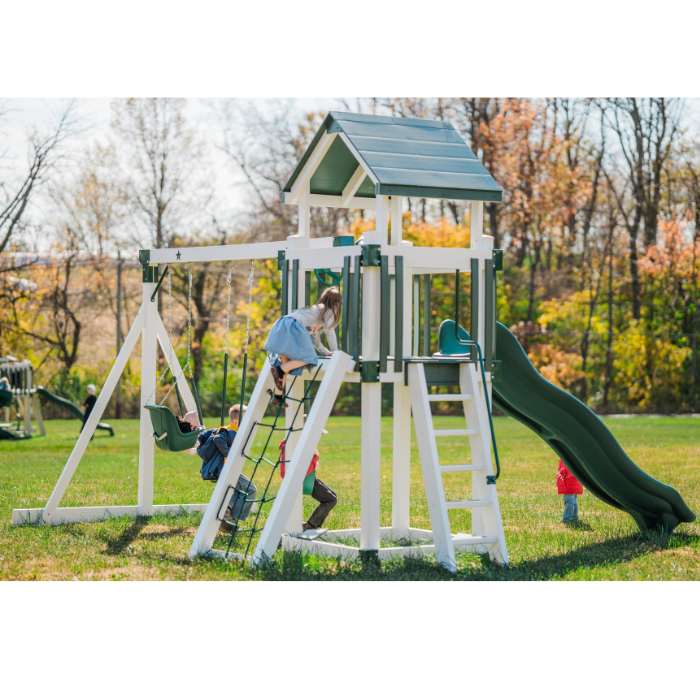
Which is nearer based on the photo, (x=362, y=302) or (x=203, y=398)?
(x=362, y=302)

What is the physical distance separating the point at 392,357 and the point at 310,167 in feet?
6.35

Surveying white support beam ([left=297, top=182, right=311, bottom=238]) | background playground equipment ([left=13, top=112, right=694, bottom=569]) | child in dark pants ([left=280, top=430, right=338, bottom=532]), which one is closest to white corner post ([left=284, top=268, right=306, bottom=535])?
background playground equipment ([left=13, top=112, right=694, bottom=569])

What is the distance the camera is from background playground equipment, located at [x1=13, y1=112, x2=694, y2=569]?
668cm

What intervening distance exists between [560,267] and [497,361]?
23.9m

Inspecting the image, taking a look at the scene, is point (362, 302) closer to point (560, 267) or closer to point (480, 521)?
point (480, 521)

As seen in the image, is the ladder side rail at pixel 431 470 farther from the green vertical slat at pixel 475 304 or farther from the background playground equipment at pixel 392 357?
the green vertical slat at pixel 475 304

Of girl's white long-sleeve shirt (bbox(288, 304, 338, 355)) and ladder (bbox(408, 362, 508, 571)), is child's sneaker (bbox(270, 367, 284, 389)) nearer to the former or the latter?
girl's white long-sleeve shirt (bbox(288, 304, 338, 355))

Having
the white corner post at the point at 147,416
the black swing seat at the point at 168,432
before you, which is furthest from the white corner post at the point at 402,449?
the white corner post at the point at 147,416

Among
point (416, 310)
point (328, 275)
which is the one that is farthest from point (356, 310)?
point (416, 310)

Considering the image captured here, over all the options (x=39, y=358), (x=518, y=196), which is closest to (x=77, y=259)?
(x=39, y=358)

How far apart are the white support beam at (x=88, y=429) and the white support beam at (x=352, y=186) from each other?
7.82 feet

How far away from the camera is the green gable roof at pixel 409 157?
22.5 feet

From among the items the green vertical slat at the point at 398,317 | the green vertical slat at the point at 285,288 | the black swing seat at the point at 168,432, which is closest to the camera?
the green vertical slat at the point at 398,317

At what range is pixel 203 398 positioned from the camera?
87.7 feet
